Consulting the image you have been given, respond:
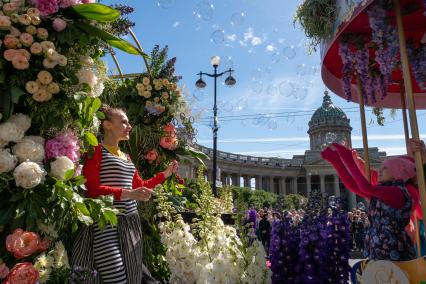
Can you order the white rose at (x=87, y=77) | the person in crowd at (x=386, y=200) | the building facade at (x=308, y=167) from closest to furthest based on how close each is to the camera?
the white rose at (x=87, y=77) < the person in crowd at (x=386, y=200) < the building facade at (x=308, y=167)

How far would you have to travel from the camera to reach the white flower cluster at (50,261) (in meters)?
2.75

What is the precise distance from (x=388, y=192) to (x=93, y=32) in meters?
2.74

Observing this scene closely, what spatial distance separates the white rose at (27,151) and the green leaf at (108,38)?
2.94ft

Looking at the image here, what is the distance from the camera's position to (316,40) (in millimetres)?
4371

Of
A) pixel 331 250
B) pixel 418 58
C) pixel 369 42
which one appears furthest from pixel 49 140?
pixel 418 58

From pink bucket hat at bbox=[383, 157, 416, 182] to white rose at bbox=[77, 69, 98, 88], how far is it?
8.96 ft

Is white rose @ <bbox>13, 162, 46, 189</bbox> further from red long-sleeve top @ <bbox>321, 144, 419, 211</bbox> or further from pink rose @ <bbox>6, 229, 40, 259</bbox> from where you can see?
red long-sleeve top @ <bbox>321, 144, 419, 211</bbox>

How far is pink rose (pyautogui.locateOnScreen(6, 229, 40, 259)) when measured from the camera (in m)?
2.51

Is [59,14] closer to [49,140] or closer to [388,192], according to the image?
[49,140]

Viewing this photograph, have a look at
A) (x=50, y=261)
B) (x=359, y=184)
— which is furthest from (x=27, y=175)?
(x=359, y=184)

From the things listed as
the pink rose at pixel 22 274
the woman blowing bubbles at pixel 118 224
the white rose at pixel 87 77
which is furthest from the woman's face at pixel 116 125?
the pink rose at pixel 22 274

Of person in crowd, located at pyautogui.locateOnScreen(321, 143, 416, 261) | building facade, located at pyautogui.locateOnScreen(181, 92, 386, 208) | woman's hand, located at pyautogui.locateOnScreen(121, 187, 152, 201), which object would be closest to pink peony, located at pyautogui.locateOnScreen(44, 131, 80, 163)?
woman's hand, located at pyautogui.locateOnScreen(121, 187, 152, 201)

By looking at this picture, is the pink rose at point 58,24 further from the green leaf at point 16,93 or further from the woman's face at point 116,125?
the woman's face at point 116,125

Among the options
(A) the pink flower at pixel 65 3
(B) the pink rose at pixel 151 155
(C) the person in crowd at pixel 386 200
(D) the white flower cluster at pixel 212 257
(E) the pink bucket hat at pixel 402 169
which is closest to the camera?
(A) the pink flower at pixel 65 3
